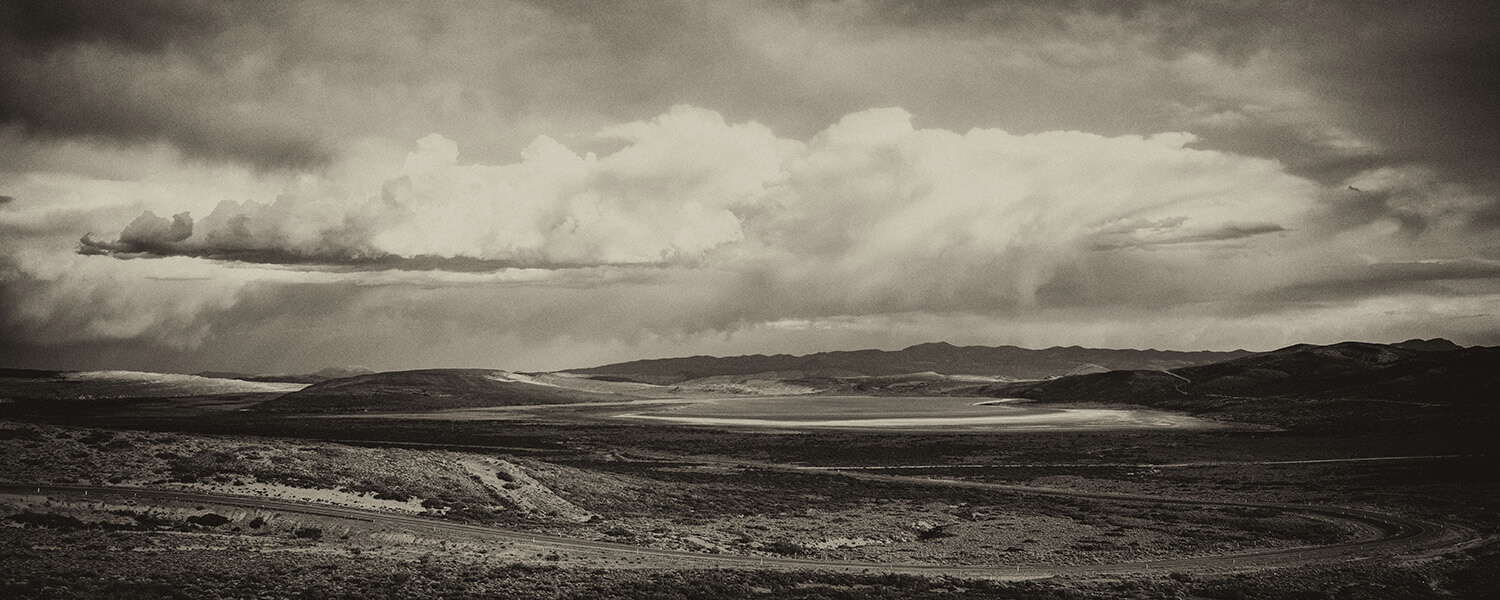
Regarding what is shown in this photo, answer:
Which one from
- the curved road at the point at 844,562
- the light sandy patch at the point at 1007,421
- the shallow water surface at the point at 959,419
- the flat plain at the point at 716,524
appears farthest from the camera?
the light sandy patch at the point at 1007,421

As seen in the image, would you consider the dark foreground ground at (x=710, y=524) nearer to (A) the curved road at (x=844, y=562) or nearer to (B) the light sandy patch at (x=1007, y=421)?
(A) the curved road at (x=844, y=562)

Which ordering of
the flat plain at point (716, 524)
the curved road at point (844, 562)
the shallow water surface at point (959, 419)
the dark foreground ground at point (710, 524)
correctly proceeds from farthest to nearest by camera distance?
the shallow water surface at point (959, 419)
the curved road at point (844, 562)
the flat plain at point (716, 524)
the dark foreground ground at point (710, 524)

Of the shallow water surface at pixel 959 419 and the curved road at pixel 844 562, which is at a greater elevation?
the curved road at pixel 844 562

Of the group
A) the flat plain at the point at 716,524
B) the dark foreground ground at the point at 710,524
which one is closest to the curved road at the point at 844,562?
the flat plain at the point at 716,524

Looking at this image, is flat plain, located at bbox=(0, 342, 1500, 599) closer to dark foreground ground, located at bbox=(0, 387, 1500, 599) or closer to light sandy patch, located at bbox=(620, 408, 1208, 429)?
dark foreground ground, located at bbox=(0, 387, 1500, 599)

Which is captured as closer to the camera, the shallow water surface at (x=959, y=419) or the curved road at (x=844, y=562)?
the curved road at (x=844, y=562)

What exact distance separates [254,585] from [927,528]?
3452cm

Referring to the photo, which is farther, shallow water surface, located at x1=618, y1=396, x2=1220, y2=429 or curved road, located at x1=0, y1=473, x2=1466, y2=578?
shallow water surface, located at x1=618, y1=396, x2=1220, y2=429

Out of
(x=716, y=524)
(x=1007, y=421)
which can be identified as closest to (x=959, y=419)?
(x=1007, y=421)

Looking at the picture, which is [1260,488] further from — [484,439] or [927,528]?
[484,439]

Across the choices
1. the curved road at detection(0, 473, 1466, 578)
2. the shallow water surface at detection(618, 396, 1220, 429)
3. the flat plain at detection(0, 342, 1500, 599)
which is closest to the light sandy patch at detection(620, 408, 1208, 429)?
the shallow water surface at detection(618, 396, 1220, 429)

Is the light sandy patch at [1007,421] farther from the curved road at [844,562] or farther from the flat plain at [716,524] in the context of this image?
the curved road at [844,562]

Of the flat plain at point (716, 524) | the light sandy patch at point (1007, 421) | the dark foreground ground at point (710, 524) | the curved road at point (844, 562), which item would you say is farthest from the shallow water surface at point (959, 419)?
the curved road at point (844, 562)

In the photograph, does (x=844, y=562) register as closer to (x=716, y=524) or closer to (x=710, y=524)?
(x=716, y=524)
